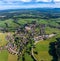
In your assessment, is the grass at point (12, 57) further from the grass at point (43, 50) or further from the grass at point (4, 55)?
the grass at point (43, 50)

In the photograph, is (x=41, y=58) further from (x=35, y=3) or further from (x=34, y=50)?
(x=35, y=3)

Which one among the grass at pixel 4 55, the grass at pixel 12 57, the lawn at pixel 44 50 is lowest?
the lawn at pixel 44 50

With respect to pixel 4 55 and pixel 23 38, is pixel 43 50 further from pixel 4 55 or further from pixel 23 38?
pixel 23 38

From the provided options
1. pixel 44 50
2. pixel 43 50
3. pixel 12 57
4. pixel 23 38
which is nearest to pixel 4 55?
pixel 12 57

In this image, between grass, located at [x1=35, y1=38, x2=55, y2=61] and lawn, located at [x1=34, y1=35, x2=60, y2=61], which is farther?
lawn, located at [x1=34, y1=35, x2=60, y2=61]

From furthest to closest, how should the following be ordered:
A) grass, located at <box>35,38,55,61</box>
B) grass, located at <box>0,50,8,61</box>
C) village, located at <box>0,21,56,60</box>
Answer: village, located at <box>0,21,56,60</box>
grass, located at <box>35,38,55,61</box>
grass, located at <box>0,50,8,61</box>

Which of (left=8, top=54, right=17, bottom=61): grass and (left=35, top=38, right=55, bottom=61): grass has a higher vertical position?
(left=8, top=54, right=17, bottom=61): grass

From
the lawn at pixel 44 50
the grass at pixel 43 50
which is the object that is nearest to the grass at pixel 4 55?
the lawn at pixel 44 50

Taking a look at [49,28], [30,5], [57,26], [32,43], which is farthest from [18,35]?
[30,5]

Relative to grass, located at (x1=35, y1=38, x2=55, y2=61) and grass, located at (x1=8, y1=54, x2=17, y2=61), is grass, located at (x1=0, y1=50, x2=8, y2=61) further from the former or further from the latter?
grass, located at (x1=35, y1=38, x2=55, y2=61)

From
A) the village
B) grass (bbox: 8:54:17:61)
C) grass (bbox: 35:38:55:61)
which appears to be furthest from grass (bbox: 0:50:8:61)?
grass (bbox: 35:38:55:61)

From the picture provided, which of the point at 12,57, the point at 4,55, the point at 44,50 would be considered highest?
the point at 4,55
